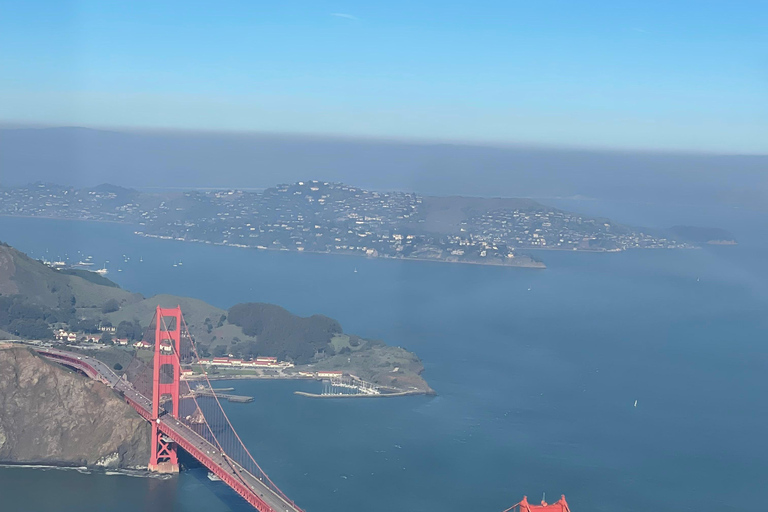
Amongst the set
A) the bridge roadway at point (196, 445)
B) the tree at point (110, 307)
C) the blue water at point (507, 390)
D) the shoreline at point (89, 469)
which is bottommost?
the shoreline at point (89, 469)

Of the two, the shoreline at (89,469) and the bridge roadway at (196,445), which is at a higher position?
the bridge roadway at (196,445)

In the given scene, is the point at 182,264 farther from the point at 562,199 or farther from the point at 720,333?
the point at 562,199

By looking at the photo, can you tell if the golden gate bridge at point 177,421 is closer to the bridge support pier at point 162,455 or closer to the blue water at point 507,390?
the bridge support pier at point 162,455

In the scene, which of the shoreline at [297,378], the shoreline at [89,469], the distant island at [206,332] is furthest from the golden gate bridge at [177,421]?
the distant island at [206,332]

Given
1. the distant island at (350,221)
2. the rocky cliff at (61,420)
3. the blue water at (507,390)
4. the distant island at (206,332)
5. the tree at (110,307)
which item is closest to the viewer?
the blue water at (507,390)

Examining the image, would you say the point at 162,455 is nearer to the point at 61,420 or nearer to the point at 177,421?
the point at 177,421

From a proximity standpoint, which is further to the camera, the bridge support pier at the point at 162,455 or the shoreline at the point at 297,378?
the shoreline at the point at 297,378

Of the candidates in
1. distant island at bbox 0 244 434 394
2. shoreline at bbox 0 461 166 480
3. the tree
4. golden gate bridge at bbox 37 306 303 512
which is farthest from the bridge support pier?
the tree

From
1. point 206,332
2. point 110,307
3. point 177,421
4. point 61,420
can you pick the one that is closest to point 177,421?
point 177,421
